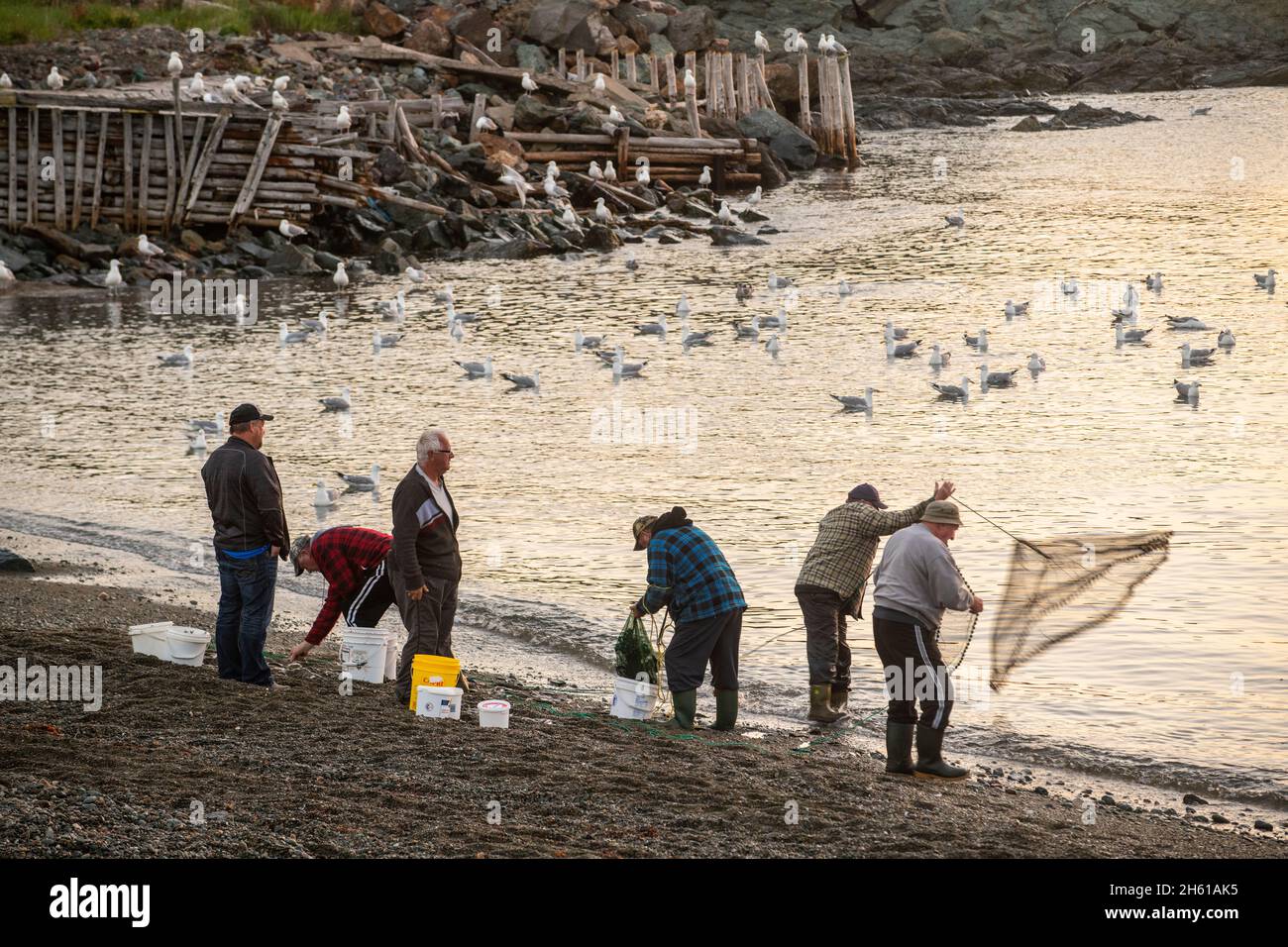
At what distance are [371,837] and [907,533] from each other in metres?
3.65

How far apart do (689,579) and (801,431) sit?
1025cm

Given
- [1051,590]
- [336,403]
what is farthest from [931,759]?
[336,403]

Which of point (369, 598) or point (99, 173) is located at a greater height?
point (99, 173)

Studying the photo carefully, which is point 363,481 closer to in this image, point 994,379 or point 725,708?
point 725,708

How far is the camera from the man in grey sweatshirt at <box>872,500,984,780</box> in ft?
30.4

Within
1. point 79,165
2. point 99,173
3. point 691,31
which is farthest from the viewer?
point 691,31

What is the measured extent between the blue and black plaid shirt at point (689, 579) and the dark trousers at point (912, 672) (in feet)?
3.39

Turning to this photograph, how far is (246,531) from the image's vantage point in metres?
9.86

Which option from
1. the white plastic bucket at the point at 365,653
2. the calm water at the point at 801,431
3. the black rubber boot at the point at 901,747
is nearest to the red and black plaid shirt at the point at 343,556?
the white plastic bucket at the point at 365,653

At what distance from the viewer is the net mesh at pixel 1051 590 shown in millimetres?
11516

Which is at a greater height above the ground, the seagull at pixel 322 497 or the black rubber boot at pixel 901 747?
the seagull at pixel 322 497

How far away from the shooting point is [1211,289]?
2822 centimetres

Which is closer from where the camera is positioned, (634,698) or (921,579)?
(921,579)

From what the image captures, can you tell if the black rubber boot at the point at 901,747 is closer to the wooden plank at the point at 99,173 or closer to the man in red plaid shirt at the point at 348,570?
the man in red plaid shirt at the point at 348,570
